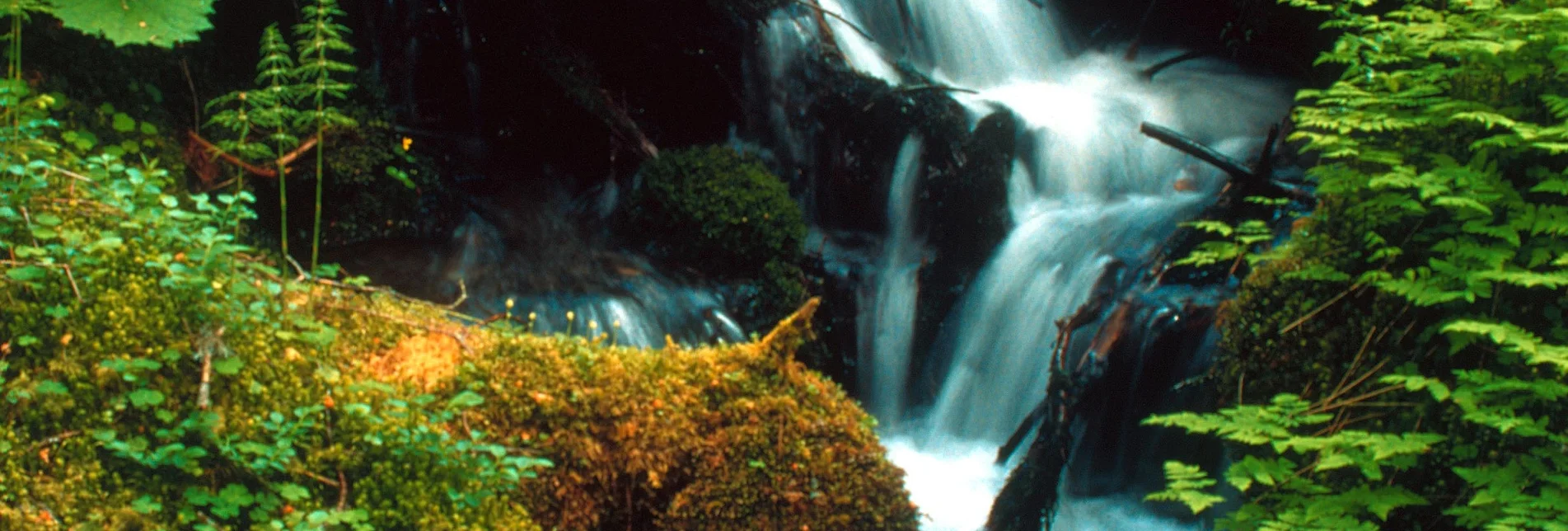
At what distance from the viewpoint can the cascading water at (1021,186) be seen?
22.7ft

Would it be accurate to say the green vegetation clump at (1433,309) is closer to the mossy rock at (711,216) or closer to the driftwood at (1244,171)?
the driftwood at (1244,171)

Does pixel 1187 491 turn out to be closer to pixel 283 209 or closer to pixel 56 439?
pixel 283 209

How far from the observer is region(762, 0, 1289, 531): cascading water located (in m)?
6.91

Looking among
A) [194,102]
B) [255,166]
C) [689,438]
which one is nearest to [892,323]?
[255,166]

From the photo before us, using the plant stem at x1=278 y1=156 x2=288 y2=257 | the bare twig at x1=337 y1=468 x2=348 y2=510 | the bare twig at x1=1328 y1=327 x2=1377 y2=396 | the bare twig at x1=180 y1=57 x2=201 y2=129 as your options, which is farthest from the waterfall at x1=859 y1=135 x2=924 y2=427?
the bare twig at x1=337 y1=468 x2=348 y2=510

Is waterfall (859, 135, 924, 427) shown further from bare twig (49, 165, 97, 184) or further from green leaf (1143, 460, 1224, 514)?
bare twig (49, 165, 97, 184)

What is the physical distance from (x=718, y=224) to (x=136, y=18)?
13.4 ft

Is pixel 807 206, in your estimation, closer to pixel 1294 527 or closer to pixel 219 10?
pixel 219 10

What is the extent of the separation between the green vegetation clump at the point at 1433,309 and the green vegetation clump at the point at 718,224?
11.7ft

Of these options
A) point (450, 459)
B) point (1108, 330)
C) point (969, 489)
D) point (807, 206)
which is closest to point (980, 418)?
point (969, 489)

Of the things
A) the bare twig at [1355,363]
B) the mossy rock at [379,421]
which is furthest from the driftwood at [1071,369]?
the mossy rock at [379,421]

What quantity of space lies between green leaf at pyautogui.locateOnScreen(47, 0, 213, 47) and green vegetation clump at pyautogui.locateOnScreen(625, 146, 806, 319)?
382 cm

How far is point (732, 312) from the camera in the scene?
6.65m

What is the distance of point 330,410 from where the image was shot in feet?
8.55
